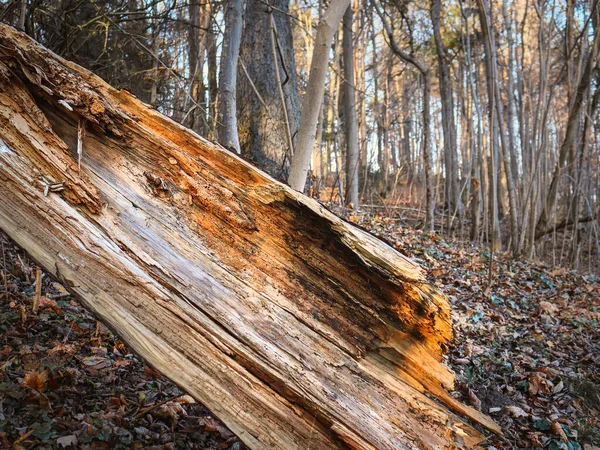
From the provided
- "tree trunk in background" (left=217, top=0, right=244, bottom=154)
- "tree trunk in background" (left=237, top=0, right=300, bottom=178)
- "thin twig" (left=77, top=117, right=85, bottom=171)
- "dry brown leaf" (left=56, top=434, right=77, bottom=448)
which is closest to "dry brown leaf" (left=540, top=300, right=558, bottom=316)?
"tree trunk in background" (left=237, top=0, right=300, bottom=178)

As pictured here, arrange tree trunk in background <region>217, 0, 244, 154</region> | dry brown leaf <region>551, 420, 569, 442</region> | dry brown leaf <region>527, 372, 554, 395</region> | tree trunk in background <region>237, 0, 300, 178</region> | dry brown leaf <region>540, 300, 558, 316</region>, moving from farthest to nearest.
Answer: tree trunk in background <region>237, 0, 300, 178</region> → dry brown leaf <region>540, 300, 558, 316</region> → tree trunk in background <region>217, 0, 244, 154</region> → dry brown leaf <region>527, 372, 554, 395</region> → dry brown leaf <region>551, 420, 569, 442</region>

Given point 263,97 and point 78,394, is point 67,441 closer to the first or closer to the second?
point 78,394

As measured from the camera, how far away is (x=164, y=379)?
10.0 feet

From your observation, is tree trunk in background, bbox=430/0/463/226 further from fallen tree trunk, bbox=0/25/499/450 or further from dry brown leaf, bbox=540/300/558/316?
fallen tree trunk, bbox=0/25/499/450

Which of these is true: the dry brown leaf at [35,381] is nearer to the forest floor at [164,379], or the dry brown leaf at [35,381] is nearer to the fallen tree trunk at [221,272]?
the forest floor at [164,379]

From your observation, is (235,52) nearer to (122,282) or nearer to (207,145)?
(207,145)

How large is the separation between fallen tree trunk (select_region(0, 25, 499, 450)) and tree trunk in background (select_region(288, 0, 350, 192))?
1.39 m

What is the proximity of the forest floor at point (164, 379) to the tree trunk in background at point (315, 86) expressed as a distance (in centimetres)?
159

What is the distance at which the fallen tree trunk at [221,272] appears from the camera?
1957mm

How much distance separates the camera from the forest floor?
2270 millimetres

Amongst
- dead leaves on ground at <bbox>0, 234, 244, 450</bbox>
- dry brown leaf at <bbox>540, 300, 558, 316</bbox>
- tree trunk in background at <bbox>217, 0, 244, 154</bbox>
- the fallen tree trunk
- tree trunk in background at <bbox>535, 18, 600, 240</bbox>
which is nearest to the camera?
the fallen tree trunk

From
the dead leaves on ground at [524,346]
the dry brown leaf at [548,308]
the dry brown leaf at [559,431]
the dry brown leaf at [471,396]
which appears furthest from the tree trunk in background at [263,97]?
the dry brown leaf at [559,431]

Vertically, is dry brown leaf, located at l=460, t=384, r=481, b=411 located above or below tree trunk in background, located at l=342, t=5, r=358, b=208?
below

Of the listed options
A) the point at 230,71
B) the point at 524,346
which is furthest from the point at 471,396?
the point at 230,71
